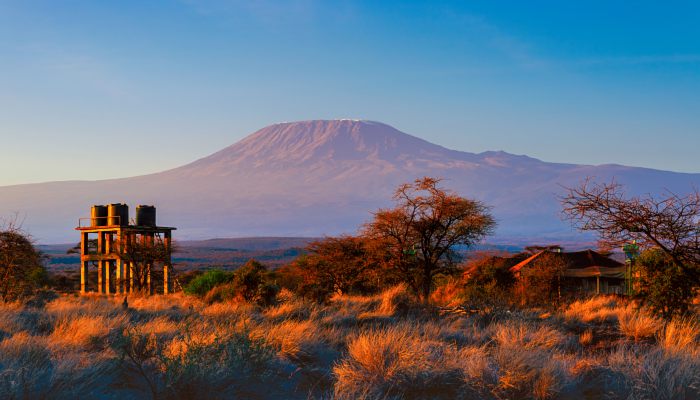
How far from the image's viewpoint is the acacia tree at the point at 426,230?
93.9ft

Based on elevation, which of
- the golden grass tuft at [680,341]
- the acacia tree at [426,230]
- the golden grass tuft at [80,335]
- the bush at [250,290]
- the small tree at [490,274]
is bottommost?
the small tree at [490,274]

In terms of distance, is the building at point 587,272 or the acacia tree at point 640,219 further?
the building at point 587,272

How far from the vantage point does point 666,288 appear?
2027 cm

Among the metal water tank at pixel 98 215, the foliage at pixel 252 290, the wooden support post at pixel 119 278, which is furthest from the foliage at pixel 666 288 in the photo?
the metal water tank at pixel 98 215

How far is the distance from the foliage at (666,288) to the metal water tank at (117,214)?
28.8 m

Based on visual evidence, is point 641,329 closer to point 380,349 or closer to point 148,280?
point 380,349

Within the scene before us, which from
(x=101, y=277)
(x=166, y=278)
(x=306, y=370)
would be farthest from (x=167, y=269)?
(x=306, y=370)

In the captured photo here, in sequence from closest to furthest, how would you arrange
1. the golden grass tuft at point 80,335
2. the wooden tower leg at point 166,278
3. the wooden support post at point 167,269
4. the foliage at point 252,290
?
the golden grass tuft at point 80,335
the foliage at point 252,290
the wooden support post at point 167,269
the wooden tower leg at point 166,278

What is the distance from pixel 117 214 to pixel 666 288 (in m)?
30.4

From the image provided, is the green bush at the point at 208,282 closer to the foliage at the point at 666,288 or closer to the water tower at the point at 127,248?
the water tower at the point at 127,248

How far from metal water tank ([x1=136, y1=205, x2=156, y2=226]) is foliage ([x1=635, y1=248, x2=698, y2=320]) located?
28953 mm

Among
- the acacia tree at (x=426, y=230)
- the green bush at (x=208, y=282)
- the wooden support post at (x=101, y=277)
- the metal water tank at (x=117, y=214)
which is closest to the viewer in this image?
the acacia tree at (x=426, y=230)

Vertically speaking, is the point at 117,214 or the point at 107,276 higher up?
the point at 117,214

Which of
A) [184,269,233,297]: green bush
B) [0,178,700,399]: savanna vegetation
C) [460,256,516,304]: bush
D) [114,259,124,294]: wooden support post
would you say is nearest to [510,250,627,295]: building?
[460,256,516,304]: bush
